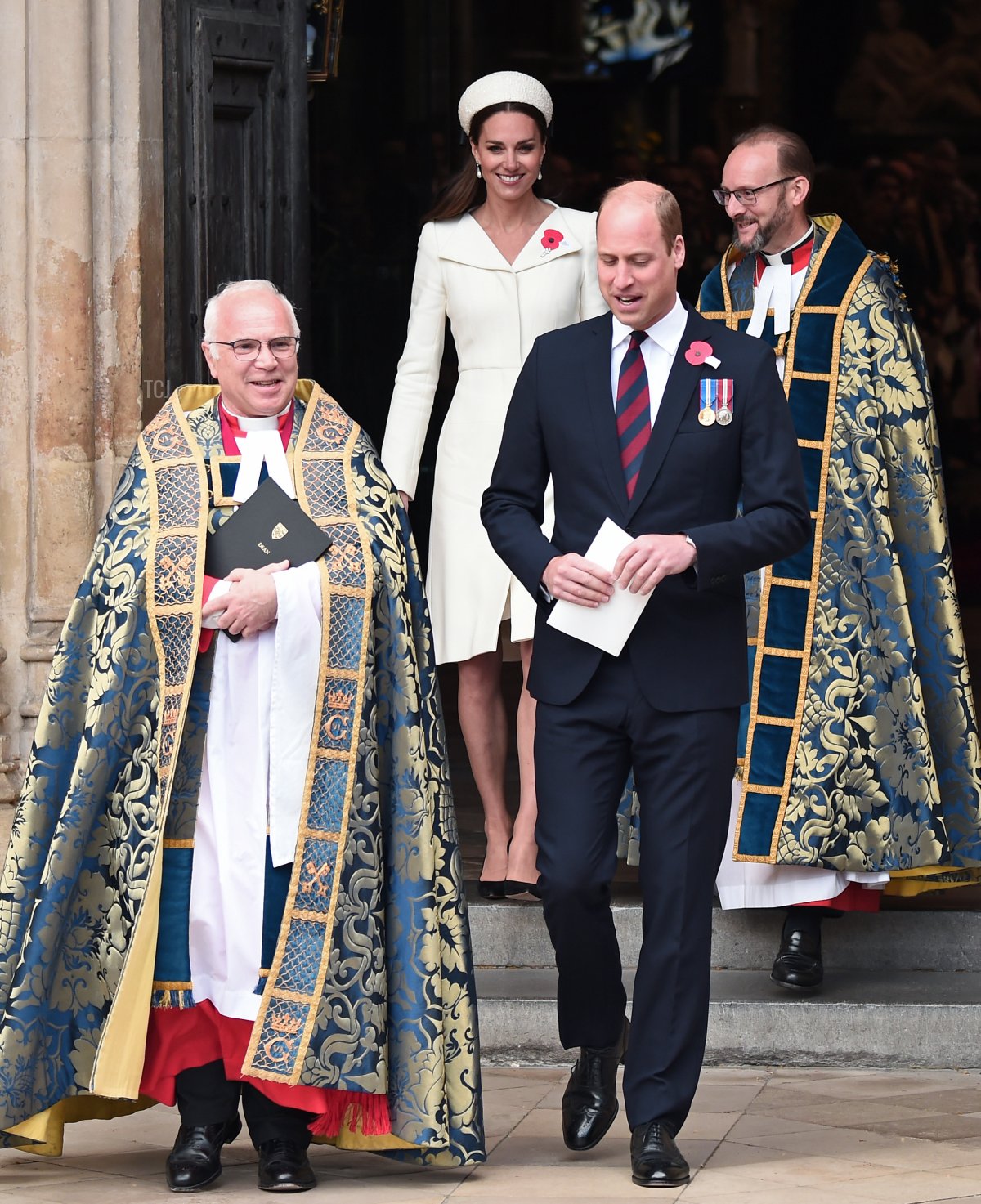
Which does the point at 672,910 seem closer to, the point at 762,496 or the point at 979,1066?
the point at 762,496

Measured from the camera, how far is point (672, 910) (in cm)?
482

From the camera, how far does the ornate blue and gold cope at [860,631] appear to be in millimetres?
5891

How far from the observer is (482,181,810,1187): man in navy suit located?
479cm

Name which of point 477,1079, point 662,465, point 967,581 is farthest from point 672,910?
point 967,581

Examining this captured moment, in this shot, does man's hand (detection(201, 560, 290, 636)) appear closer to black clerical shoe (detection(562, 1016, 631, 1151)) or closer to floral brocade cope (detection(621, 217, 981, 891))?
black clerical shoe (detection(562, 1016, 631, 1151))

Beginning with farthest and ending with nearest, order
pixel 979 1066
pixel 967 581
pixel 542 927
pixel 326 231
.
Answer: pixel 967 581
pixel 326 231
pixel 542 927
pixel 979 1066

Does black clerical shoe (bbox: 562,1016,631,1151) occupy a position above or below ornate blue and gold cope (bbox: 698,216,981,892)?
below

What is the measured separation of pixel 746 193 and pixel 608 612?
1.49 metres

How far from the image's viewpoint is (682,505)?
4.82m

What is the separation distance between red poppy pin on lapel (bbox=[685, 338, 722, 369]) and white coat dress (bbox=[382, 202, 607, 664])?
1316 mm

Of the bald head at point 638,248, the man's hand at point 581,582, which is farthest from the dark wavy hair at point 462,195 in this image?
the man's hand at point 581,582

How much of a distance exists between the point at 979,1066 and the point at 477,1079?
1.46m

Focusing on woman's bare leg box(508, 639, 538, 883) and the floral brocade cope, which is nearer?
the floral brocade cope

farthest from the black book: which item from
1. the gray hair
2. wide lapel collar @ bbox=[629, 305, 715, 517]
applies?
wide lapel collar @ bbox=[629, 305, 715, 517]
